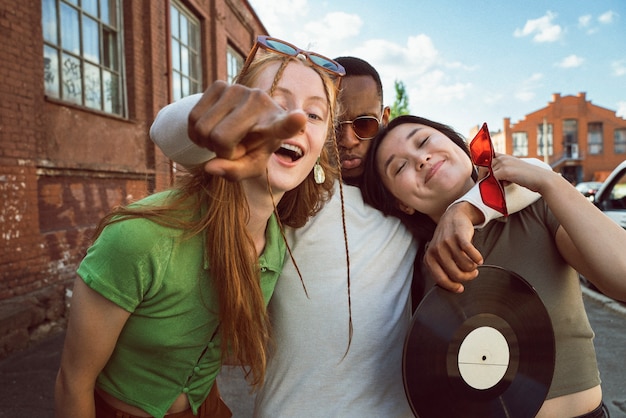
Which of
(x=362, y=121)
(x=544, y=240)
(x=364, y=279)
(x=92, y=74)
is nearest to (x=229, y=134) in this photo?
(x=364, y=279)

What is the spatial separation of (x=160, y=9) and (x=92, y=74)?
2.47 metres

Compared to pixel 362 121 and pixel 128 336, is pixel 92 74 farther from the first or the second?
pixel 128 336

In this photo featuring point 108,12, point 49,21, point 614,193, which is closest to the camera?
point 49,21

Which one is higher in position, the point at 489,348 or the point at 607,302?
the point at 489,348

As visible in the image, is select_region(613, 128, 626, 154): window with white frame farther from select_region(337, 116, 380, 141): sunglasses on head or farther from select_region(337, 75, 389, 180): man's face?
select_region(337, 116, 380, 141): sunglasses on head

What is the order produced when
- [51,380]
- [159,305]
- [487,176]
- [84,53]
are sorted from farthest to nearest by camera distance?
[84,53]
[51,380]
[487,176]
[159,305]

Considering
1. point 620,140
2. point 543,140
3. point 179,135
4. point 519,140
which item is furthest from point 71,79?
point 620,140

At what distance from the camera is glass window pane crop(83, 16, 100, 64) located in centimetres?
681

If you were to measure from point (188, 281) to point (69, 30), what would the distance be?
6402mm

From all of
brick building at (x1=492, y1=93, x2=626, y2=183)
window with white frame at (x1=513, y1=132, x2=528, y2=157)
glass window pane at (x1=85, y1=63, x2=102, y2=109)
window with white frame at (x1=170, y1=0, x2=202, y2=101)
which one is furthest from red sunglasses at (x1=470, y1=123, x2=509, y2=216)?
window with white frame at (x1=513, y1=132, x2=528, y2=157)

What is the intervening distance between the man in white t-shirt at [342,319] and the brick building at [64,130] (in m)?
1.87

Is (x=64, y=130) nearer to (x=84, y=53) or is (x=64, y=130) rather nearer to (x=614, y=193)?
(x=84, y=53)

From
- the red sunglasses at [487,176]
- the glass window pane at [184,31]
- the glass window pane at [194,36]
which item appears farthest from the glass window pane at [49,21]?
the red sunglasses at [487,176]

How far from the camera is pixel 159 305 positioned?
1.41 meters
